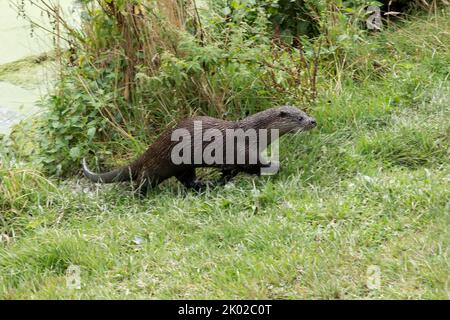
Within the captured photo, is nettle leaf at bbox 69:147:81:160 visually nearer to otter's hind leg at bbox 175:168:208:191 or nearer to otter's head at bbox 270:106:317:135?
otter's hind leg at bbox 175:168:208:191

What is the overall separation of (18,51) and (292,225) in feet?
12.9

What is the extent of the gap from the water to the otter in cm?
142

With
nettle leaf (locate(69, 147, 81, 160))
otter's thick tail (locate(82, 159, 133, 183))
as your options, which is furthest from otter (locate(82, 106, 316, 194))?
nettle leaf (locate(69, 147, 81, 160))

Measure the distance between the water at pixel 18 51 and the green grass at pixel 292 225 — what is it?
46.5 inches

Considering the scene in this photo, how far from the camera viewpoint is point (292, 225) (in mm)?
4160

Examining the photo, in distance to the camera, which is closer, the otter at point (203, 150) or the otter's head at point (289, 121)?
the otter at point (203, 150)

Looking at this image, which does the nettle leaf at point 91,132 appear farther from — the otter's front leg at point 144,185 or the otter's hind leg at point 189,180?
the otter's hind leg at point 189,180

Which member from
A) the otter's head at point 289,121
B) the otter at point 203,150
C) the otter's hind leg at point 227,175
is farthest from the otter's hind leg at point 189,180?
the otter's head at point 289,121

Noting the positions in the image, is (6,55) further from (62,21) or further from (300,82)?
(300,82)

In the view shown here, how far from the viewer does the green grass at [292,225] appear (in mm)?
3721

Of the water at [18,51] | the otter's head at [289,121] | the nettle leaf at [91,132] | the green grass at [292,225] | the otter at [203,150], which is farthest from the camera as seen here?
the water at [18,51]

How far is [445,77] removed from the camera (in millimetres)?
5691

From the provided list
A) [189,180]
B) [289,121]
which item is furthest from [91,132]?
[289,121]
